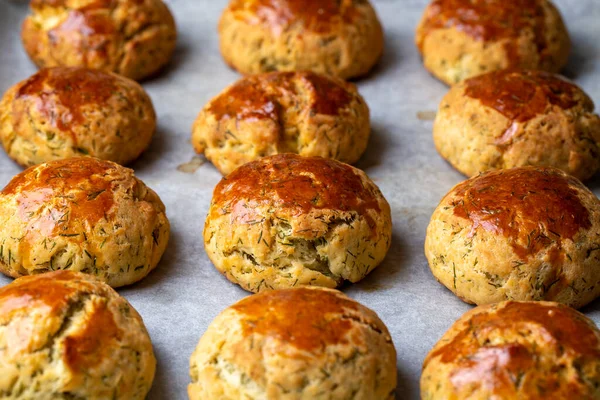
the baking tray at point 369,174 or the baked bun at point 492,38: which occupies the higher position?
the baked bun at point 492,38

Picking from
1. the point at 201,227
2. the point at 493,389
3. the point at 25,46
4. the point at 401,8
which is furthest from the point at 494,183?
the point at 25,46

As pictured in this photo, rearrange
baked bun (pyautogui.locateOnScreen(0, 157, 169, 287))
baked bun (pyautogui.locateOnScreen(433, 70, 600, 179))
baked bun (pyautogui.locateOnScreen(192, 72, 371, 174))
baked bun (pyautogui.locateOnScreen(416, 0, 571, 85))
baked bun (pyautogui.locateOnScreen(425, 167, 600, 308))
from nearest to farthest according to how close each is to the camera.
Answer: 1. baked bun (pyautogui.locateOnScreen(425, 167, 600, 308))
2. baked bun (pyautogui.locateOnScreen(0, 157, 169, 287))
3. baked bun (pyautogui.locateOnScreen(433, 70, 600, 179))
4. baked bun (pyautogui.locateOnScreen(192, 72, 371, 174))
5. baked bun (pyautogui.locateOnScreen(416, 0, 571, 85))

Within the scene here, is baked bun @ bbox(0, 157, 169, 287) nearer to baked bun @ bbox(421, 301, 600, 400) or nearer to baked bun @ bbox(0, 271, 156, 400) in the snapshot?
baked bun @ bbox(0, 271, 156, 400)

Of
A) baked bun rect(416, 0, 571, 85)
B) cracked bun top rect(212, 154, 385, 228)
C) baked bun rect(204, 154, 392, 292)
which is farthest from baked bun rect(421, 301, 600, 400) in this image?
baked bun rect(416, 0, 571, 85)

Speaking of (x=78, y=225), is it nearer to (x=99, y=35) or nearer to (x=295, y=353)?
(x=295, y=353)

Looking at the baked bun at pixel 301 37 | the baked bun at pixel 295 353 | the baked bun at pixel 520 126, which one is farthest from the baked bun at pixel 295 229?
the baked bun at pixel 301 37

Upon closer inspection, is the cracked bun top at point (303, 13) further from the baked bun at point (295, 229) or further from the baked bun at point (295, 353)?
the baked bun at point (295, 353)
